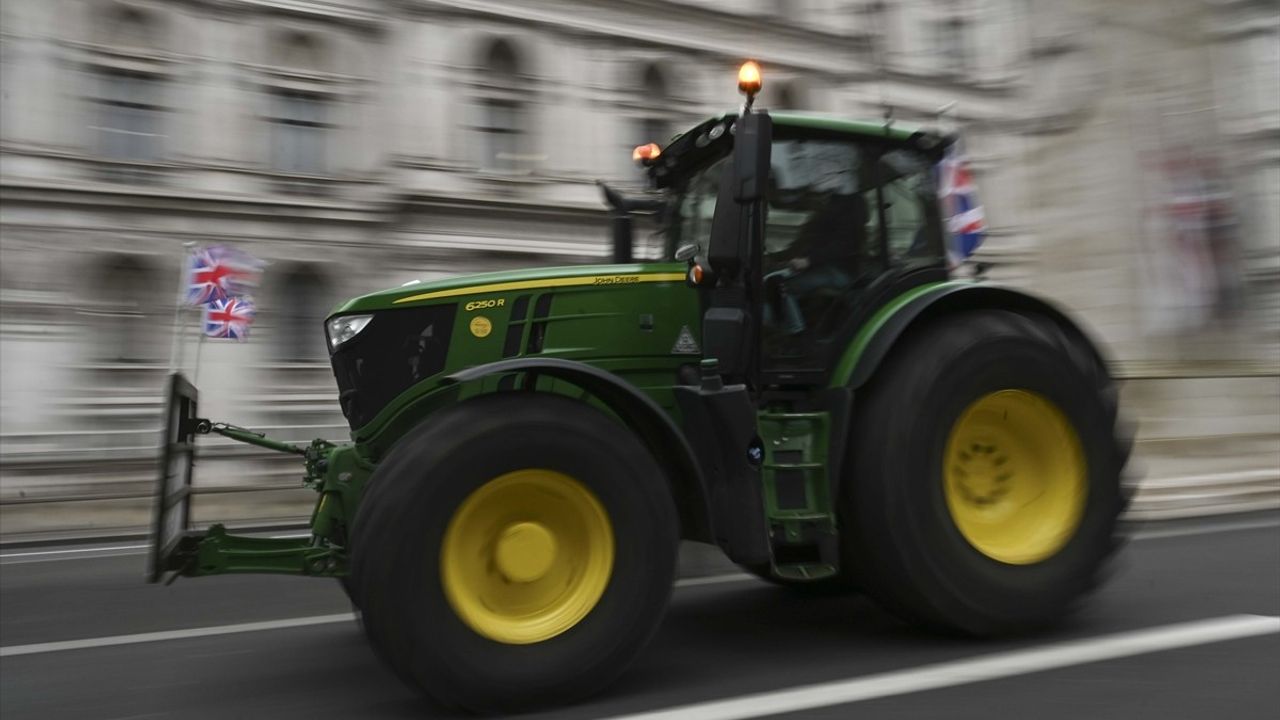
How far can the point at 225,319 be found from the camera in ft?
49.1

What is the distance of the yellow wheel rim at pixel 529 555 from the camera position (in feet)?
11.3

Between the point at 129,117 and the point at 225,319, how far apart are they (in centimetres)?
565

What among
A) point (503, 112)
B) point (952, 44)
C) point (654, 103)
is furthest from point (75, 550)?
point (952, 44)

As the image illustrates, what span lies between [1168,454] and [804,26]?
17.8 meters

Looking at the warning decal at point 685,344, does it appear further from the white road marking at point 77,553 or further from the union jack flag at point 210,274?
the union jack flag at point 210,274

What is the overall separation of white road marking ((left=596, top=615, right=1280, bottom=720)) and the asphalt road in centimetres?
1

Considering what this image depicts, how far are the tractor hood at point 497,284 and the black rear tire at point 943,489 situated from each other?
1167 millimetres

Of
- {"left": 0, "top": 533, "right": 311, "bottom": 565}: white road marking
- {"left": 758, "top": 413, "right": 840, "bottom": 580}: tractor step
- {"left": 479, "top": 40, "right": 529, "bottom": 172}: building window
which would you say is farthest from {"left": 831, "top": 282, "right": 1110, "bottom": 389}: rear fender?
{"left": 479, "top": 40, "right": 529, "bottom": 172}: building window

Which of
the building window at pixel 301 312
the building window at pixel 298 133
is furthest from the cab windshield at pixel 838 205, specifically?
the building window at pixel 298 133

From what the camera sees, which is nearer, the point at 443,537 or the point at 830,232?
the point at 443,537

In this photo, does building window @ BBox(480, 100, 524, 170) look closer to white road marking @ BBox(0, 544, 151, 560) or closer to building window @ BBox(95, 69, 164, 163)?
building window @ BBox(95, 69, 164, 163)

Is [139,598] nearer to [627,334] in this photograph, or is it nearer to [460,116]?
[627,334]

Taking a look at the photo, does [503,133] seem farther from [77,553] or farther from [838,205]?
[838,205]

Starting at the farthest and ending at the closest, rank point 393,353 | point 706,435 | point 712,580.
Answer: point 712,580 → point 393,353 → point 706,435
